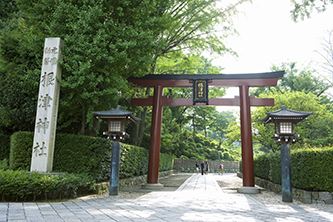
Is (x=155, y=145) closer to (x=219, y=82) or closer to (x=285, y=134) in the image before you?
(x=219, y=82)

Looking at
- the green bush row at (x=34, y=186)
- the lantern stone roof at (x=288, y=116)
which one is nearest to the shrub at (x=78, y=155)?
the green bush row at (x=34, y=186)

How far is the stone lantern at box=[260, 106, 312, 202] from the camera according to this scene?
786 centimetres

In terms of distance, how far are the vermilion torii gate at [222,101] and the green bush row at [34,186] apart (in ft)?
15.9

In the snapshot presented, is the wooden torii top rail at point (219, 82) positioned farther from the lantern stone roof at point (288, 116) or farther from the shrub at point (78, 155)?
the shrub at point (78, 155)

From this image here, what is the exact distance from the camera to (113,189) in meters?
8.43

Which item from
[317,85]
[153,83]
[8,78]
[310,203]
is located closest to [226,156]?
[317,85]

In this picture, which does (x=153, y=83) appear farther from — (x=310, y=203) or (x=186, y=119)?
(x=186, y=119)

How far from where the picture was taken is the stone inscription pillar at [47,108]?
8219mm

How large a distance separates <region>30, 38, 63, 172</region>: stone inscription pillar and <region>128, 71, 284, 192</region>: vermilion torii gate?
4.37 m

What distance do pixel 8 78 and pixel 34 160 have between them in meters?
3.87

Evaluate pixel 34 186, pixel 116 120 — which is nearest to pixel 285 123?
pixel 116 120

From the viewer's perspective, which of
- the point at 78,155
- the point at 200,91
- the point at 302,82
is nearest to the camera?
the point at 78,155

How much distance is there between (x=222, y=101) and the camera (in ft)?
39.2

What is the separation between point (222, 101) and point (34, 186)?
28.8 ft
